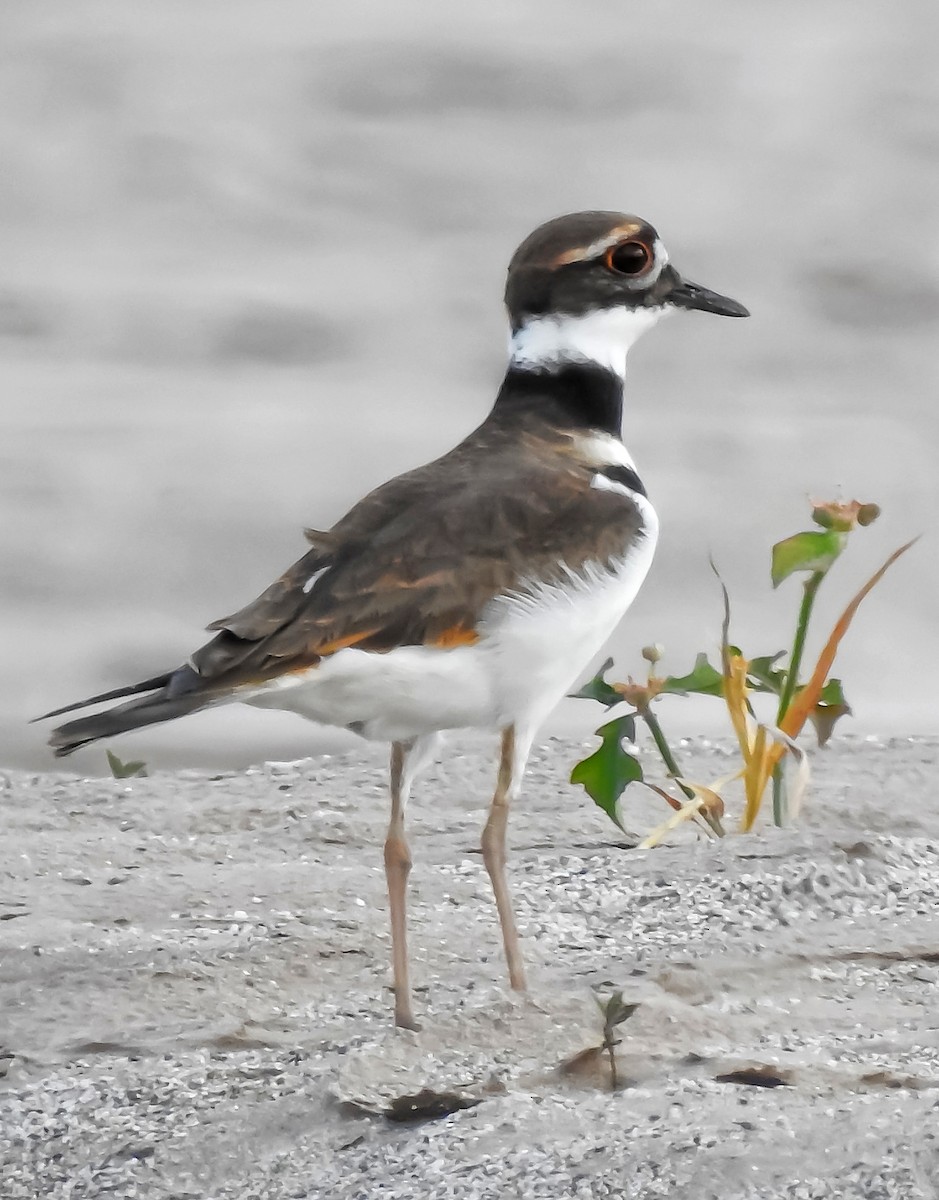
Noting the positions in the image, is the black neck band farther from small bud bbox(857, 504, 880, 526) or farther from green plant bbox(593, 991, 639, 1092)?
green plant bbox(593, 991, 639, 1092)

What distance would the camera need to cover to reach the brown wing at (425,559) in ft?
9.99

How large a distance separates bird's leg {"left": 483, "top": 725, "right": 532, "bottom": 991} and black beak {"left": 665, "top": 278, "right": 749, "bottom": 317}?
3.05 ft

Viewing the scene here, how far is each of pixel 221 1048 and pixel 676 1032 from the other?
66 centimetres

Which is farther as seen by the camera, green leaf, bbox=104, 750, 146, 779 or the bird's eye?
green leaf, bbox=104, 750, 146, 779

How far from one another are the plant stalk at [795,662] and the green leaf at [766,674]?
0.05 m

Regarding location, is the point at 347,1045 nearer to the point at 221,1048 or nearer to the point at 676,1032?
the point at 221,1048

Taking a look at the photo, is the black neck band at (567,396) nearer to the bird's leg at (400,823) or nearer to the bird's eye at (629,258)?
→ the bird's eye at (629,258)

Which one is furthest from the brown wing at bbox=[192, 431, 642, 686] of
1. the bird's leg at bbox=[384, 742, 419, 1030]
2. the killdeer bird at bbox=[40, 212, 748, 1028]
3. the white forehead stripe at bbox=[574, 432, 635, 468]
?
the bird's leg at bbox=[384, 742, 419, 1030]

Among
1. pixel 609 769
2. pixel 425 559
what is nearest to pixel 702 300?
pixel 609 769

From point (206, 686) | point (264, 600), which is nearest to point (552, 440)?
point (264, 600)

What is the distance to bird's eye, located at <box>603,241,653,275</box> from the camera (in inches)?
146

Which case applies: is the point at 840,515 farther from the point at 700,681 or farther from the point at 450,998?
the point at 450,998

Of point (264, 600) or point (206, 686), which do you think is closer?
point (206, 686)

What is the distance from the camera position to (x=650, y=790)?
184 inches
